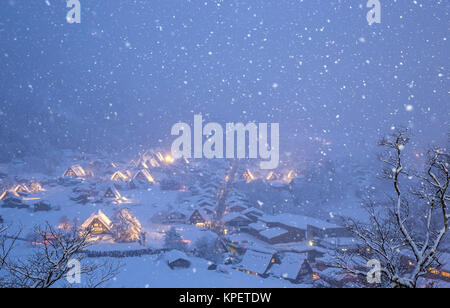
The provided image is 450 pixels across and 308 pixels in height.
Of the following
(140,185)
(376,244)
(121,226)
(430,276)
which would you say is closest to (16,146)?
(140,185)

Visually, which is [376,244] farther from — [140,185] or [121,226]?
[140,185]

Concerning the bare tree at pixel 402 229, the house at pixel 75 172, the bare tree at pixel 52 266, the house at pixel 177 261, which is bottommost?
the house at pixel 177 261

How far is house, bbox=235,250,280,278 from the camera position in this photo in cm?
1642

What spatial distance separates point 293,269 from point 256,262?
8.85 ft

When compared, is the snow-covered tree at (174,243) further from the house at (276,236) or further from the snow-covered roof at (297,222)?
the snow-covered roof at (297,222)

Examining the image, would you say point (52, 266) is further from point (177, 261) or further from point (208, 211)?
point (208, 211)

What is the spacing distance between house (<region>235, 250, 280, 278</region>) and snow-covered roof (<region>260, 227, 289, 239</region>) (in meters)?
5.81

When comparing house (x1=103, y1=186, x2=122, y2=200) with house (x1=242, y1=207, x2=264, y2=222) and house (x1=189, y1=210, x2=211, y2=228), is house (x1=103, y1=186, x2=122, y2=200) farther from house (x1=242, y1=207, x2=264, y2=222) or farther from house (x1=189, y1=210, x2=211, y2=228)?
house (x1=242, y1=207, x2=264, y2=222)

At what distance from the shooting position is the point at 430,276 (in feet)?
52.3

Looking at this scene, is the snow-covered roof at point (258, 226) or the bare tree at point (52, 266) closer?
the bare tree at point (52, 266)

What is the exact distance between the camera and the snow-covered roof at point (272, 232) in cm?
2428

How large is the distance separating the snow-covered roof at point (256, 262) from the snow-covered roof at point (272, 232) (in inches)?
259

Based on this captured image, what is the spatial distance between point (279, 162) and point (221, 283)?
4800 centimetres

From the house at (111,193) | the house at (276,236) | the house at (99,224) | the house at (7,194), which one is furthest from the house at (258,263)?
the house at (7,194)
